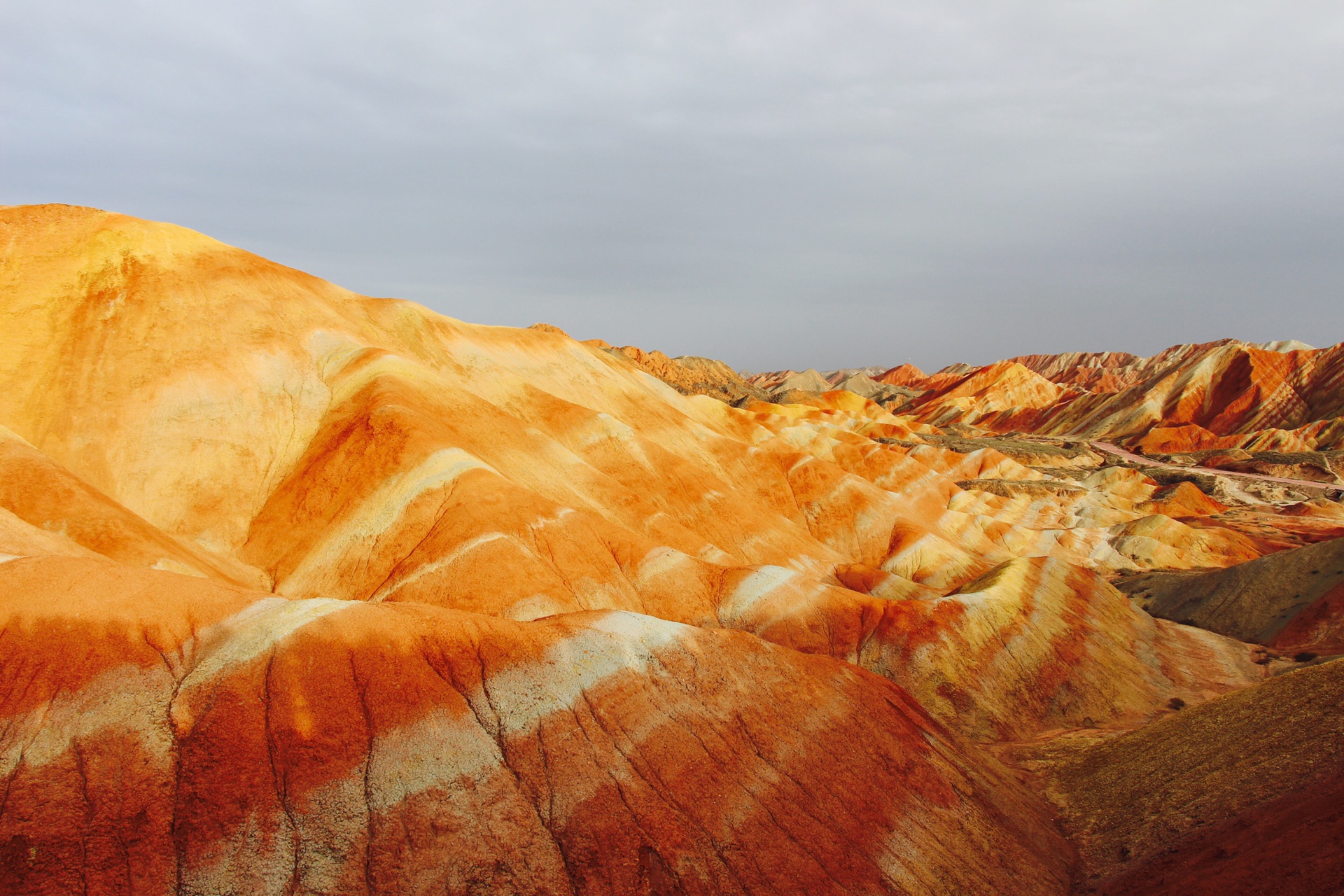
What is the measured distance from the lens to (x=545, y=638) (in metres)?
21.0

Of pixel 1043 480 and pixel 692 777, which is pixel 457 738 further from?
pixel 1043 480

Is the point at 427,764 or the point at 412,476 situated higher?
the point at 412,476

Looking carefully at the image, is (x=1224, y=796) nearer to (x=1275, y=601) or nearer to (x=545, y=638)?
(x=545, y=638)

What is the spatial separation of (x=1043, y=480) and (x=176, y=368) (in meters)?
91.5

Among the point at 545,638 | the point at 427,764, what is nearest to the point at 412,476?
the point at 545,638

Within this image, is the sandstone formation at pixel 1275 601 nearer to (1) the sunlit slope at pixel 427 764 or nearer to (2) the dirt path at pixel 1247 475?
(1) the sunlit slope at pixel 427 764

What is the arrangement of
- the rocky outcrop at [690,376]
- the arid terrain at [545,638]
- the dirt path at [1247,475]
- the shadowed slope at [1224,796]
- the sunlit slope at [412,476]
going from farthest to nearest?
the rocky outcrop at [690,376] → the dirt path at [1247,475] → the sunlit slope at [412,476] → the arid terrain at [545,638] → the shadowed slope at [1224,796]

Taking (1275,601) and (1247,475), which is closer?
(1275,601)

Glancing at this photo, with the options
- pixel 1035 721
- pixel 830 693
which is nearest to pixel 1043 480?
pixel 1035 721

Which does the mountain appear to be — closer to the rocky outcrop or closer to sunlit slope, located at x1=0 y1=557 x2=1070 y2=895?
the rocky outcrop

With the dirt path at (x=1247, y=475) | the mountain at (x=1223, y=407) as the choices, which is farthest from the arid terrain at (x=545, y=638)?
the mountain at (x=1223, y=407)

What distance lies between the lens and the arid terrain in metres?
16.1

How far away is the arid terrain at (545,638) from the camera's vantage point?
1612 centimetres

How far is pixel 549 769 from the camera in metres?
18.0
